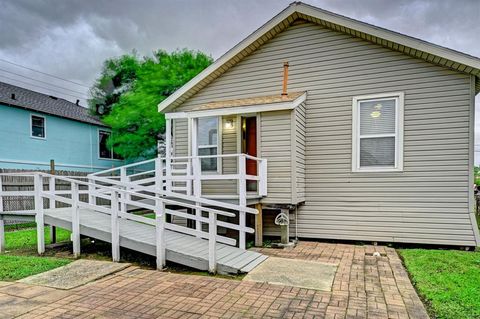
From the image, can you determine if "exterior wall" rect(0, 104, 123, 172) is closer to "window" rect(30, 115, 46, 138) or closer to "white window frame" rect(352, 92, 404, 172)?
"window" rect(30, 115, 46, 138)

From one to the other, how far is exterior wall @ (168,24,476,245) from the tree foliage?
363 inches

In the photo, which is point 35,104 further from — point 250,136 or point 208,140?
point 250,136

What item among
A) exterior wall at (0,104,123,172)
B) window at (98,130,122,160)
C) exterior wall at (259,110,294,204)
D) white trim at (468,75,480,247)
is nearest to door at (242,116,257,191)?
exterior wall at (259,110,294,204)

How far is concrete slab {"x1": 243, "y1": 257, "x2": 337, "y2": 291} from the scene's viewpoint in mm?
4281

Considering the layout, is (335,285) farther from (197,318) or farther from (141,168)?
(141,168)

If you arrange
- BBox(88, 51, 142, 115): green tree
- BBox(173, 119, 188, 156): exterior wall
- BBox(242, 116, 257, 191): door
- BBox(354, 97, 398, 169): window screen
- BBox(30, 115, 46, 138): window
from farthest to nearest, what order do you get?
BBox(88, 51, 142, 115): green tree < BBox(30, 115, 46, 138): window < BBox(173, 119, 188, 156): exterior wall < BBox(242, 116, 257, 191): door < BBox(354, 97, 398, 169): window screen

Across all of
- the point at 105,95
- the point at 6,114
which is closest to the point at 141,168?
the point at 105,95

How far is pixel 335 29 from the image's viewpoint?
7590mm

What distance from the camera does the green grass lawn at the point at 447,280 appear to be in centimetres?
344

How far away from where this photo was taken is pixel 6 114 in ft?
45.8

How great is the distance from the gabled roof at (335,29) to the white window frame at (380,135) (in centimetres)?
104

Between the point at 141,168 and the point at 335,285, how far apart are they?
19.1 metres

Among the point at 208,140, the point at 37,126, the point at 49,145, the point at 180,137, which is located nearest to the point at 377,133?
the point at 208,140

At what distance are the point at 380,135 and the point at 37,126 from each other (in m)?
16.1
